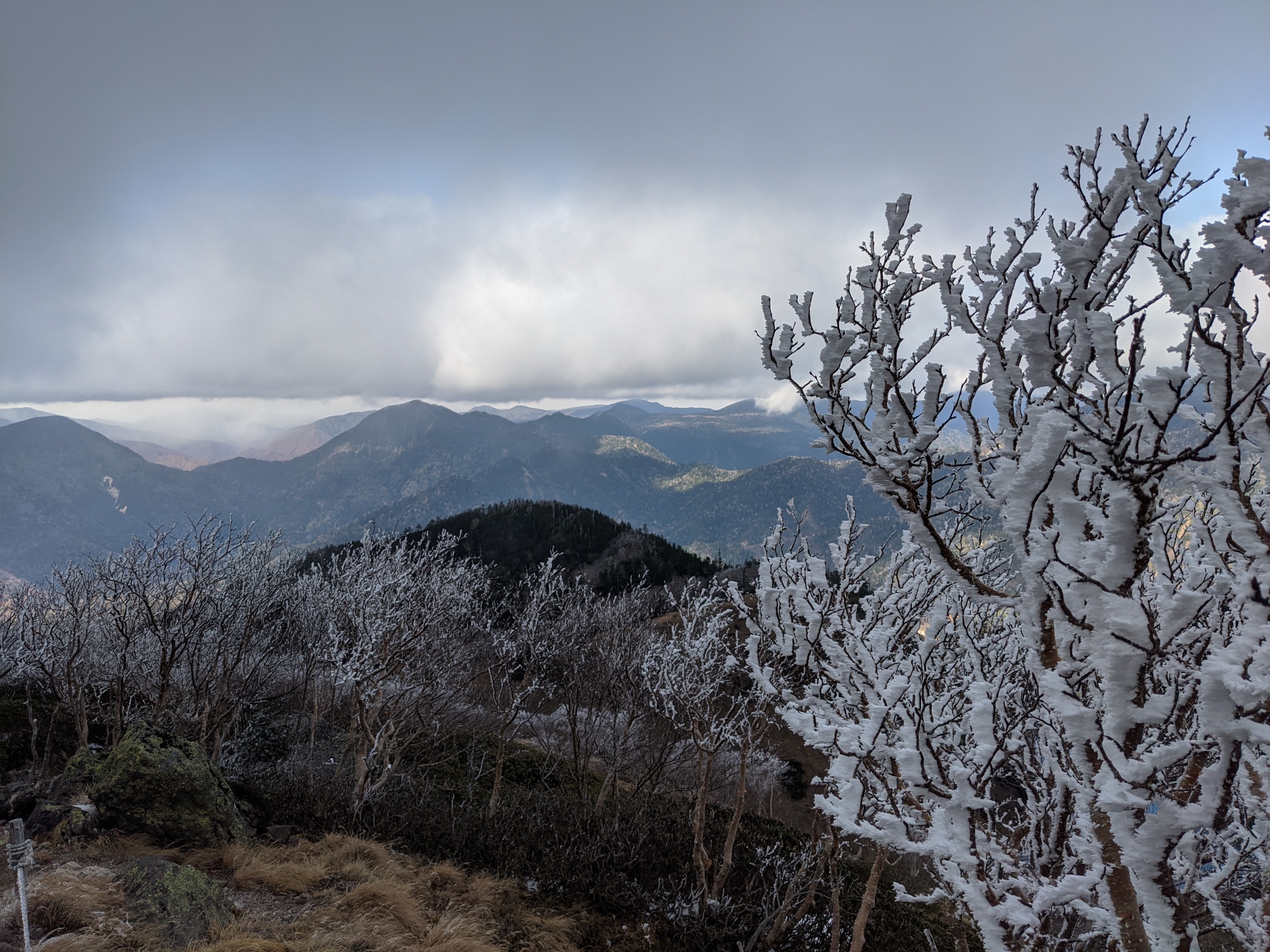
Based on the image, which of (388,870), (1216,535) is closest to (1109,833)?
(1216,535)

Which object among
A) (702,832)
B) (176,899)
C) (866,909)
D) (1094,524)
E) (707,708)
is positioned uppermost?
(1094,524)

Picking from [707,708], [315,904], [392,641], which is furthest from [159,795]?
[707,708]

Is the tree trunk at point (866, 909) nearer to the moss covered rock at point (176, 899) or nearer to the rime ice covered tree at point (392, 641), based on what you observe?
the moss covered rock at point (176, 899)

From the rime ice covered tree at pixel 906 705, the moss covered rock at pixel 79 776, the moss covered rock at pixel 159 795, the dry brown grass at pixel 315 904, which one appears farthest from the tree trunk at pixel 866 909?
the moss covered rock at pixel 79 776

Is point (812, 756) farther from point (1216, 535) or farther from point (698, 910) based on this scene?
point (1216, 535)

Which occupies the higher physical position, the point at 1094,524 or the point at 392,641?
the point at 1094,524

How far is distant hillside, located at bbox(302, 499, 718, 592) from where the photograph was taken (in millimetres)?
89875

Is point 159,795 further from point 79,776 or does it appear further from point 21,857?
point 21,857

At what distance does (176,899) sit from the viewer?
270 inches

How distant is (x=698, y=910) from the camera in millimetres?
10094

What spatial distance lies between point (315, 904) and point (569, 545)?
102m

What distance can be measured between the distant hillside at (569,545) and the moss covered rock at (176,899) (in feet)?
229

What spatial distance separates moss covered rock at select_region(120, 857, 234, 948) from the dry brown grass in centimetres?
16

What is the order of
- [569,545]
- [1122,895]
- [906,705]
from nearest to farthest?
Result: [1122,895], [906,705], [569,545]
